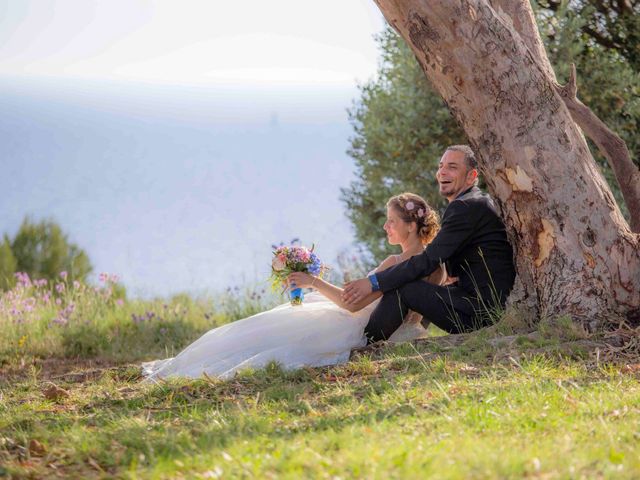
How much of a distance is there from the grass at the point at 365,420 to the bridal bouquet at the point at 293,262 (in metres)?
0.84

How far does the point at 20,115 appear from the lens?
68.2 m

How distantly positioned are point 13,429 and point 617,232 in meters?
3.94

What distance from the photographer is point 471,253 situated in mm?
6430

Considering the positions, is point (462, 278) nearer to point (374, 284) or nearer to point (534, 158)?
point (374, 284)

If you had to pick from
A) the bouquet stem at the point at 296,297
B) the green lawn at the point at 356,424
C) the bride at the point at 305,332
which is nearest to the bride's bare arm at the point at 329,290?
the bride at the point at 305,332

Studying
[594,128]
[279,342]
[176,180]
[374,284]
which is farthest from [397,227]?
[176,180]

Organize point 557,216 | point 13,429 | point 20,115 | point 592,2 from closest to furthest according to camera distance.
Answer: point 13,429
point 557,216
point 592,2
point 20,115

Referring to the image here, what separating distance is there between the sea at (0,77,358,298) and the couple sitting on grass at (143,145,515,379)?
16.5 m

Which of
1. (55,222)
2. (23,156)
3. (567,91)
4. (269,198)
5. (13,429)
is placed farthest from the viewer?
(23,156)

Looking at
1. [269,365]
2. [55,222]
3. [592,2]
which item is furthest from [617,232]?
[55,222]

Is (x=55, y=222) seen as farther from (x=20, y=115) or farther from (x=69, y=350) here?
(x=20, y=115)

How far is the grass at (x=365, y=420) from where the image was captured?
3.17m

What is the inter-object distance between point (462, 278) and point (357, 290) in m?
0.80

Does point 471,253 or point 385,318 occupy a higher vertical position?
point 471,253
